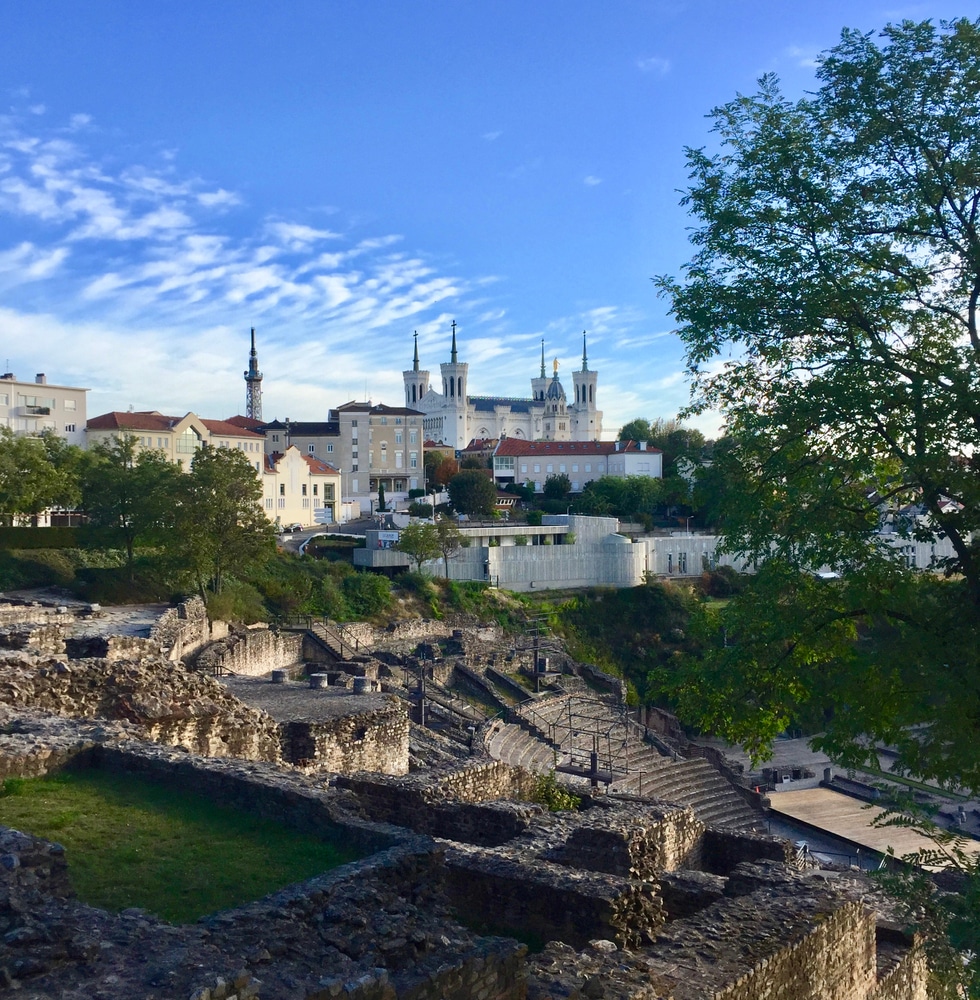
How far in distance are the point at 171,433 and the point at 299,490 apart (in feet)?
33.1

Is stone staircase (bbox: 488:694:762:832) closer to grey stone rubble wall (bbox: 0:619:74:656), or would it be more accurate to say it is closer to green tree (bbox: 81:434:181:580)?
grey stone rubble wall (bbox: 0:619:74:656)

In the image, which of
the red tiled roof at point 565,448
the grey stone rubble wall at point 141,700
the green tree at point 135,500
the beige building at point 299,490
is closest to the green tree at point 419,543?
the green tree at point 135,500

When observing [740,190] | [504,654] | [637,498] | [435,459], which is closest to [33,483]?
[504,654]

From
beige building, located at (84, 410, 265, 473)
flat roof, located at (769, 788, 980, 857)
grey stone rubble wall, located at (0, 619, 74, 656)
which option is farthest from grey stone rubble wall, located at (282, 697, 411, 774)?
beige building, located at (84, 410, 265, 473)

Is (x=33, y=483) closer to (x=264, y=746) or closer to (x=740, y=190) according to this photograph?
(x=264, y=746)

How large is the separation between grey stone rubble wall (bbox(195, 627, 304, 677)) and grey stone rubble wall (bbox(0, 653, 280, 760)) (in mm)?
11080

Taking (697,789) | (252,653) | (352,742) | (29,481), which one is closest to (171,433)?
(29,481)

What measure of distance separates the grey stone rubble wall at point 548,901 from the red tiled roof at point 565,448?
8575 centimetres

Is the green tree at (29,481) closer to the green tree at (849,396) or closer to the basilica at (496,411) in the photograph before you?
the green tree at (849,396)

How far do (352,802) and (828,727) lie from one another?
4949 millimetres

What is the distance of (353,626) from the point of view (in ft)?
125

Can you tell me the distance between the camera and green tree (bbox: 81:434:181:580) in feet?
98.6

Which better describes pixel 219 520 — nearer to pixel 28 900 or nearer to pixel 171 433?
pixel 28 900

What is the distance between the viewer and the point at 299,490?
220 feet
